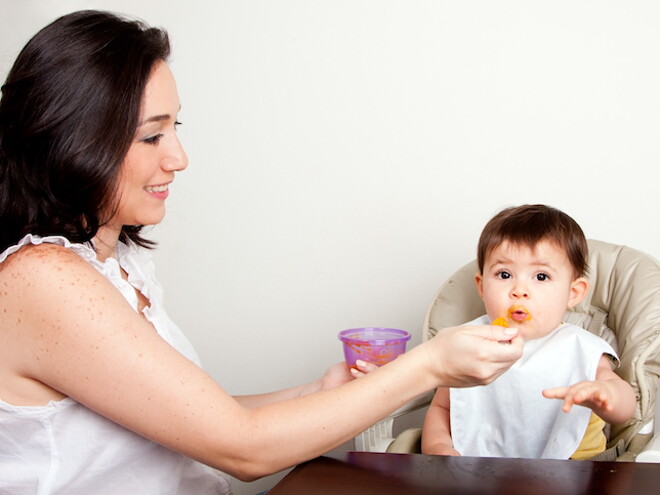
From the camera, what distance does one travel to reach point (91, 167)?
124 centimetres

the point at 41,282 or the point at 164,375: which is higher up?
the point at 41,282

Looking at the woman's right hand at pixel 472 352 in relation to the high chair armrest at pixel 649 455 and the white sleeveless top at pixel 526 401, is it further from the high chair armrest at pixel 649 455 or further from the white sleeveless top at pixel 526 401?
the white sleeveless top at pixel 526 401

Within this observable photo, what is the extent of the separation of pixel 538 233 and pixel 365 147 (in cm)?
95

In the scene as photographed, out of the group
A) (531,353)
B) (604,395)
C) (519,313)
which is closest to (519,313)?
(519,313)

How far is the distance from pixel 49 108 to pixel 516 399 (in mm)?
1228

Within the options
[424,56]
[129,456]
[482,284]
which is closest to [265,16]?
[424,56]

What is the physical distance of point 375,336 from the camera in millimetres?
1559

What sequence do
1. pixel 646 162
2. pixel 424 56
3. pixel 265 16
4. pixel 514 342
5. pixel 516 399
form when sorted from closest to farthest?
pixel 514 342 → pixel 516 399 → pixel 646 162 → pixel 424 56 → pixel 265 16

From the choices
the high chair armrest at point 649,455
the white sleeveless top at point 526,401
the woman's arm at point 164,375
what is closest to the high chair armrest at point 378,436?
the white sleeveless top at point 526,401

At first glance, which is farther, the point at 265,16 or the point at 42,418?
the point at 265,16

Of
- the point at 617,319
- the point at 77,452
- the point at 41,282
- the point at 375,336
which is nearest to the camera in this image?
the point at 41,282

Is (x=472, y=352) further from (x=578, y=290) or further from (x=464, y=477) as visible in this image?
(x=578, y=290)

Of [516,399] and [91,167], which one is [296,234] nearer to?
[516,399]

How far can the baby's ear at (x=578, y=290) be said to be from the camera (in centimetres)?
173
